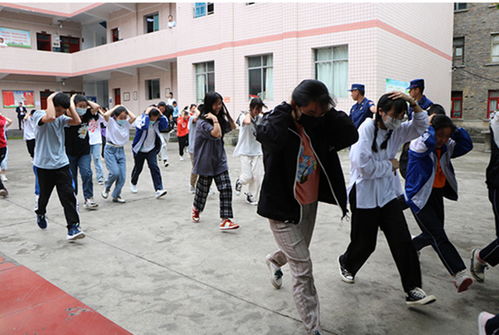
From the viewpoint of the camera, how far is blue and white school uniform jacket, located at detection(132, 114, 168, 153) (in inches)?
278

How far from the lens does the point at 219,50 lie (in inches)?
712

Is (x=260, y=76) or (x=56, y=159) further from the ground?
(x=260, y=76)

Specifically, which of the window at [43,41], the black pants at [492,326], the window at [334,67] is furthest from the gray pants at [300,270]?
the window at [43,41]

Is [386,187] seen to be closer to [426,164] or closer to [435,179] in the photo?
[426,164]

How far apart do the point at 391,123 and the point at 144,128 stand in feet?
16.1

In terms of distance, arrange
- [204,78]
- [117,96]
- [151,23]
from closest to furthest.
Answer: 1. [204,78]
2. [151,23]
3. [117,96]

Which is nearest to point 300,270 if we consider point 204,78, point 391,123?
point 391,123

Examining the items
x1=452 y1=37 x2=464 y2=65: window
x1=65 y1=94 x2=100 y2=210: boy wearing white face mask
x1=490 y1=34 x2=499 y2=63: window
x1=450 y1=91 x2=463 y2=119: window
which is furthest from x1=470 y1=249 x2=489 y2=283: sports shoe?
x1=452 y1=37 x2=464 y2=65: window

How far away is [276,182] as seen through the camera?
2795 mm

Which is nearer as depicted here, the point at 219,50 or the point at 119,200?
the point at 119,200

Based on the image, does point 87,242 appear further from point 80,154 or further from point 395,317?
point 395,317

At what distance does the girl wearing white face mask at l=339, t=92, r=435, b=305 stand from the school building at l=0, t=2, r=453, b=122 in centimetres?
1116

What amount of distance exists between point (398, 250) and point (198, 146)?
3.13 meters

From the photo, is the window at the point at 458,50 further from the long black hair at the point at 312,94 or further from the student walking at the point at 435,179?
the long black hair at the point at 312,94
